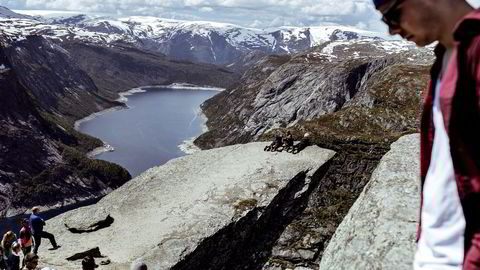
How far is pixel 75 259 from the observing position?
28.8m

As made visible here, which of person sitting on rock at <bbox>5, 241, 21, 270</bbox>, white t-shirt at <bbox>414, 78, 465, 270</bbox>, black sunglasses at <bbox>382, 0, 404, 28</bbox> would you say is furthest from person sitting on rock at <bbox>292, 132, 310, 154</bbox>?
black sunglasses at <bbox>382, 0, 404, 28</bbox>

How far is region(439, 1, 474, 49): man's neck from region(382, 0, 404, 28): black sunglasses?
32cm

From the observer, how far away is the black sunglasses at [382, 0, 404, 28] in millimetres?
3328

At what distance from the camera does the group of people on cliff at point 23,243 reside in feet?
77.0

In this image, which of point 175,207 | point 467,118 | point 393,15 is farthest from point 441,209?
point 175,207

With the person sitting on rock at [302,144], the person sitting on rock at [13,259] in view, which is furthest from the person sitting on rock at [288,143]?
the person sitting on rock at [13,259]

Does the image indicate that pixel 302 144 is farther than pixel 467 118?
Yes

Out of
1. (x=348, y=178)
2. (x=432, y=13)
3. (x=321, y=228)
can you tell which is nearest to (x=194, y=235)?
(x=321, y=228)

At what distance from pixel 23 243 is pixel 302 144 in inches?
952

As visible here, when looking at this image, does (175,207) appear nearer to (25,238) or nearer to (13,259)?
(25,238)

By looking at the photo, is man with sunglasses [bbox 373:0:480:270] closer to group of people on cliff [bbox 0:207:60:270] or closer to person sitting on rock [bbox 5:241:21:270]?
group of people on cliff [bbox 0:207:60:270]

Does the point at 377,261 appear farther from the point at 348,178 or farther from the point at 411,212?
the point at 348,178

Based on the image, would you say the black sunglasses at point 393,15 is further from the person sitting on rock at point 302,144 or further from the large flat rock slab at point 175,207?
the person sitting on rock at point 302,144

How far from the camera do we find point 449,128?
120 inches
